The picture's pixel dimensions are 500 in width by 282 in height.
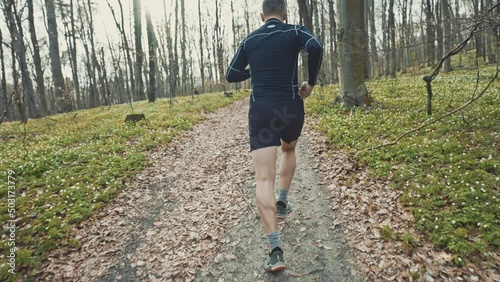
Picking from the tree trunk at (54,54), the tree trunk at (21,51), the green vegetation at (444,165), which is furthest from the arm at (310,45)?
the tree trunk at (54,54)

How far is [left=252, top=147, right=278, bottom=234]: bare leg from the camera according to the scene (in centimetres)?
344

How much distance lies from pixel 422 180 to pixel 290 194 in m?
2.56

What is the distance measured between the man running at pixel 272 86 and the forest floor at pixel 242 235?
96 centimetres

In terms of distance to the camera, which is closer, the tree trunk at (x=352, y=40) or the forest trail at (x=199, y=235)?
the forest trail at (x=199, y=235)

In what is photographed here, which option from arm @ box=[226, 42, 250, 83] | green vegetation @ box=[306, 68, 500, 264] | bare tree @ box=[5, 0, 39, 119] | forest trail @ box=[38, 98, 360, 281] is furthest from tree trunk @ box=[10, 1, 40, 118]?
green vegetation @ box=[306, 68, 500, 264]

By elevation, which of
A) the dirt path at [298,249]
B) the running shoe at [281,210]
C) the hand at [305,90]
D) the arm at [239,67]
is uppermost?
the arm at [239,67]

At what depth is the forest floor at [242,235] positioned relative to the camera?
12.7ft

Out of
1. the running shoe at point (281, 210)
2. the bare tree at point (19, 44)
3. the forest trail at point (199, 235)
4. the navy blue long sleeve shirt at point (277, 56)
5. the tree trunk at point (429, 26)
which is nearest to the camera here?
the navy blue long sleeve shirt at point (277, 56)

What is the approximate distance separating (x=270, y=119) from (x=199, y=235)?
9.52 ft

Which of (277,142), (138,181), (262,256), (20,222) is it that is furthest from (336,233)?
(20,222)

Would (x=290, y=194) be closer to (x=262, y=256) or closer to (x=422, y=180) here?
(x=262, y=256)

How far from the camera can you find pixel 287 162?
4320 millimetres

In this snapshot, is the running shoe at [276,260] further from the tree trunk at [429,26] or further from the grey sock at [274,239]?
the tree trunk at [429,26]

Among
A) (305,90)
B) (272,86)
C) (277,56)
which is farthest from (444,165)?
(277,56)
